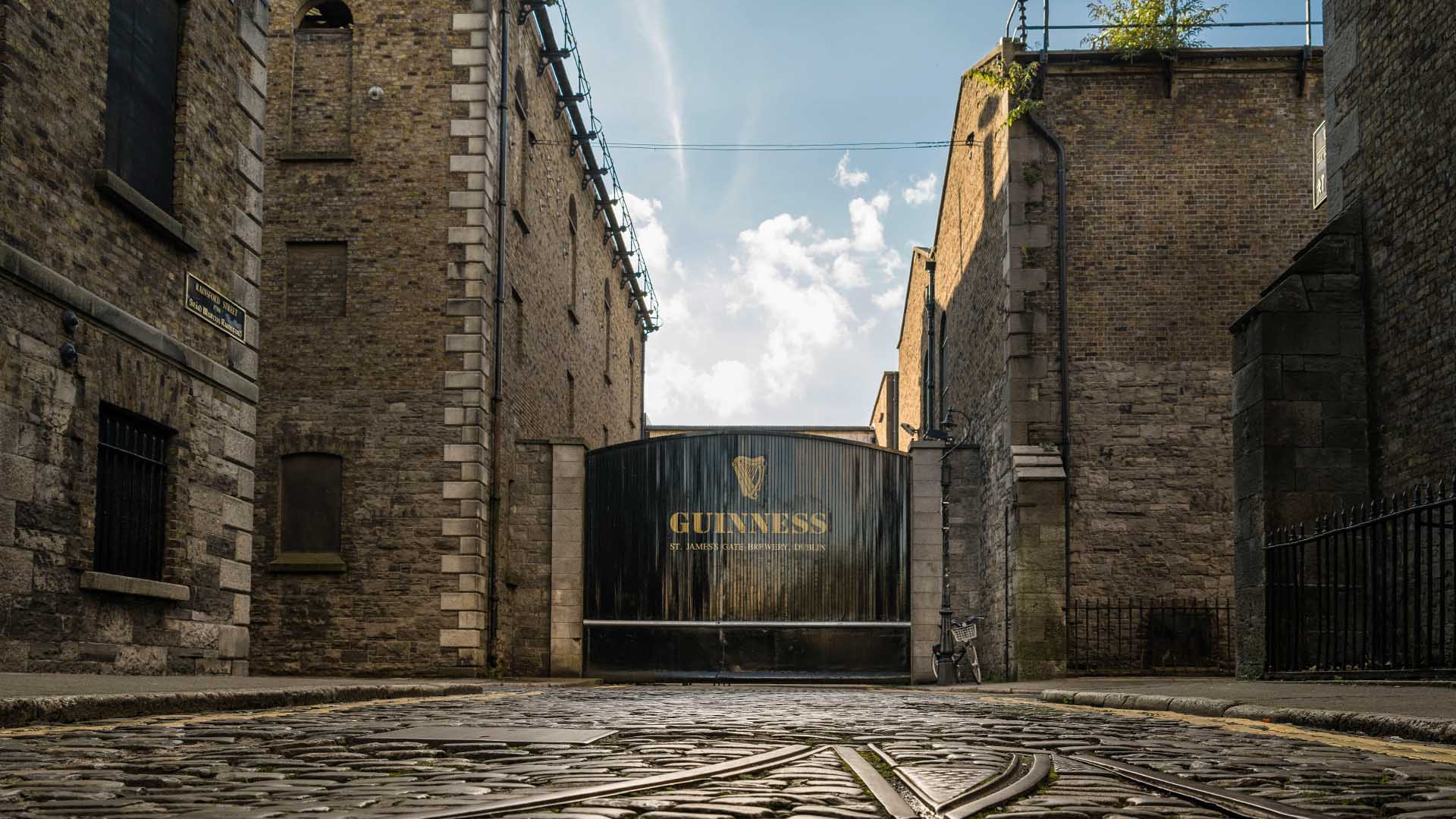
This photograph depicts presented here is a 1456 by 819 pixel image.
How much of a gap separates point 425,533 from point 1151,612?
1005 centimetres

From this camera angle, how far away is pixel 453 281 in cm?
1978

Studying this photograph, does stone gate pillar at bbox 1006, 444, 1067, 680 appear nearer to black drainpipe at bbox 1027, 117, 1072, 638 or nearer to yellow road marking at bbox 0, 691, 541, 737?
black drainpipe at bbox 1027, 117, 1072, 638

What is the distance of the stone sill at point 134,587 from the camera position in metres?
10.4

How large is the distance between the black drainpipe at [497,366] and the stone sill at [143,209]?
8109mm

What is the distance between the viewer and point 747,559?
21.2m

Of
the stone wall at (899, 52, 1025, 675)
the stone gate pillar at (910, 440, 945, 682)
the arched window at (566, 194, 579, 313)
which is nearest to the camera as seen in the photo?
the stone wall at (899, 52, 1025, 675)

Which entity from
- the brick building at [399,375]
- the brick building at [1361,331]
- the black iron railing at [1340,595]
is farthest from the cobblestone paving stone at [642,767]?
the brick building at [399,375]

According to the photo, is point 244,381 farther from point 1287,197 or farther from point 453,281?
point 1287,197

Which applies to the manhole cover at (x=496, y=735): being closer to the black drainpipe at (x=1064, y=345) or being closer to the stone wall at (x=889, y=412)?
the black drainpipe at (x=1064, y=345)

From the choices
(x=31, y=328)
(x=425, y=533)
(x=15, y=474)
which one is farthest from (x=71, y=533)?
(x=425, y=533)

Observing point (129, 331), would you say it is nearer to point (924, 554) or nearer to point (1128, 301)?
point (924, 554)

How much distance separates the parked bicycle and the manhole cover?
1435 cm

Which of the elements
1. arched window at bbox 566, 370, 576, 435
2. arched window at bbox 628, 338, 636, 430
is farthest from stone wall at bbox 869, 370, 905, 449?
arched window at bbox 566, 370, 576, 435

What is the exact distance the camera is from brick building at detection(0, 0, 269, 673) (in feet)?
32.0
